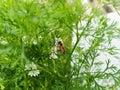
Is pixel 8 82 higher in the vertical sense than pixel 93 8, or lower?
lower

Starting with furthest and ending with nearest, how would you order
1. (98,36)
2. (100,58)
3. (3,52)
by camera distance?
(100,58) < (98,36) < (3,52)

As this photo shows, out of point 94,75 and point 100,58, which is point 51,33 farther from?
point 100,58

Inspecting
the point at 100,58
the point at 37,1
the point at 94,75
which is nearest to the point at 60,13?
the point at 37,1

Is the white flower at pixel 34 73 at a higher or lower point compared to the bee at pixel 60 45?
lower

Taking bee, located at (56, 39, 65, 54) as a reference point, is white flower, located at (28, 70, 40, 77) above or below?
below

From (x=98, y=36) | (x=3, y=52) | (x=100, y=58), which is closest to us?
(x=3, y=52)

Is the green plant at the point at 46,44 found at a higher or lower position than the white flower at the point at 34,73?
higher

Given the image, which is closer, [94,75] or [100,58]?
[94,75]

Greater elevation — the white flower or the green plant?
the green plant

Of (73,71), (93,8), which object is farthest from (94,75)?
(93,8)

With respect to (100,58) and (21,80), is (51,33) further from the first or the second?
(100,58)
